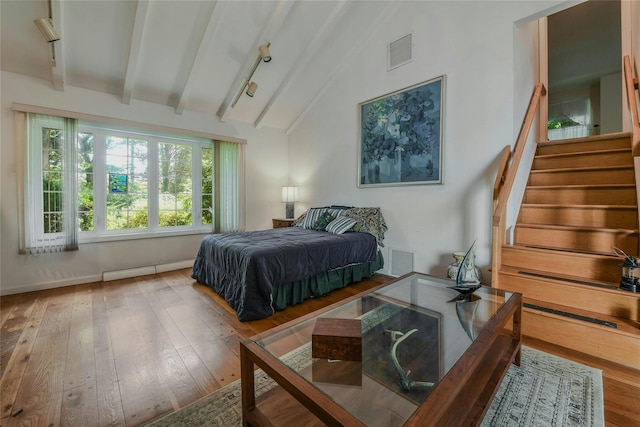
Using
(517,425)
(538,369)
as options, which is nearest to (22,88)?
(517,425)

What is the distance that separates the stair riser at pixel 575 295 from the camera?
168 centimetres

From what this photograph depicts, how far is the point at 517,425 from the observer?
1.17 m

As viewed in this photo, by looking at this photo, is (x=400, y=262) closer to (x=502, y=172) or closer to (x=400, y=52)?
(x=502, y=172)

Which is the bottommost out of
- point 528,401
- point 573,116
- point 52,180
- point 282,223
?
point 528,401

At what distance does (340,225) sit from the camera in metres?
3.36

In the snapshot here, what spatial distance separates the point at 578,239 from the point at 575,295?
2.06ft

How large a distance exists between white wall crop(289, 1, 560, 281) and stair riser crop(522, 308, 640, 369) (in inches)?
31.5

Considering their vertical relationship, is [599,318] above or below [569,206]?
below

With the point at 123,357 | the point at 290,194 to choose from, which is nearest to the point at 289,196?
the point at 290,194

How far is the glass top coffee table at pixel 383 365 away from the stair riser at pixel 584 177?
1.94 m

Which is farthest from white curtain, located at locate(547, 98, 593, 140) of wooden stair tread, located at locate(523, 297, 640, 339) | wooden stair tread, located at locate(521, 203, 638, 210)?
wooden stair tread, located at locate(523, 297, 640, 339)

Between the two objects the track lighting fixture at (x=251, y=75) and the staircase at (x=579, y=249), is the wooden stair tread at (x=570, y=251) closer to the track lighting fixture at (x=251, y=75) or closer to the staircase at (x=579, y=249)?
the staircase at (x=579, y=249)

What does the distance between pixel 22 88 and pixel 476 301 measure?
4.76 metres

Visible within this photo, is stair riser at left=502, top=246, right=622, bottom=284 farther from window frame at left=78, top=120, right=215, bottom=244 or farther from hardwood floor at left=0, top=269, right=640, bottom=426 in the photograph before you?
window frame at left=78, top=120, right=215, bottom=244
